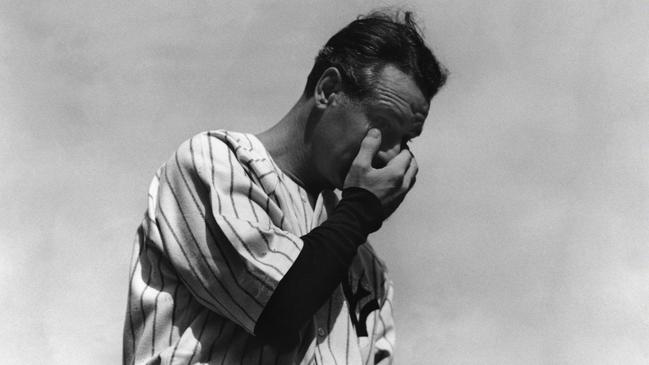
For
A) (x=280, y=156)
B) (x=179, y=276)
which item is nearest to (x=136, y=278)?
(x=179, y=276)

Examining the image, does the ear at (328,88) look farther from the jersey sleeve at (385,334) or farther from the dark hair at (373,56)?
the jersey sleeve at (385,334)

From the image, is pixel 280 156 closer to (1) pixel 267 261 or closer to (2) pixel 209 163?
(2) pixel 209 163

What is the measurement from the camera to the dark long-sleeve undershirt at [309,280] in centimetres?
303

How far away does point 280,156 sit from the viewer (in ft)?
12.1

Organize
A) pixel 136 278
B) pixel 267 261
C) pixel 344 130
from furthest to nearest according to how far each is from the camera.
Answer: pixel 344 130 < pixel 136 278 < pixel 267 261

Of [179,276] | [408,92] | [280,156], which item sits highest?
[408,92]

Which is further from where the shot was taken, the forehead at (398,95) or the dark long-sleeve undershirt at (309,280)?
the forehead at (398,95)

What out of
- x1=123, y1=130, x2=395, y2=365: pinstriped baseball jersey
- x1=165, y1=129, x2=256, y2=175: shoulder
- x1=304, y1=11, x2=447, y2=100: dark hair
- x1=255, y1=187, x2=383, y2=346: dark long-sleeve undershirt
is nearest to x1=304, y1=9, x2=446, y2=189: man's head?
x1=304, y1=11, x2=447, y2=100: dark hair

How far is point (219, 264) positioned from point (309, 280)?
272 mm

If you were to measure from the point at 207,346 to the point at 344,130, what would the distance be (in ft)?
2.96

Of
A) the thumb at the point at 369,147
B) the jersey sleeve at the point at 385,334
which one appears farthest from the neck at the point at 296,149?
the jersey sleeve at the point at 385,334

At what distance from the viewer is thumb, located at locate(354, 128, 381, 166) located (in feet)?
11.5

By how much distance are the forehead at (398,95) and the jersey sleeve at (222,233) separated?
0.55m

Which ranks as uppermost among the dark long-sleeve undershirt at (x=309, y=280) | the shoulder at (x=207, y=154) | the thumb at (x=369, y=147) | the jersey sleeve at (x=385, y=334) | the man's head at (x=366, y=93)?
the man's head at (x=366, y=93)
